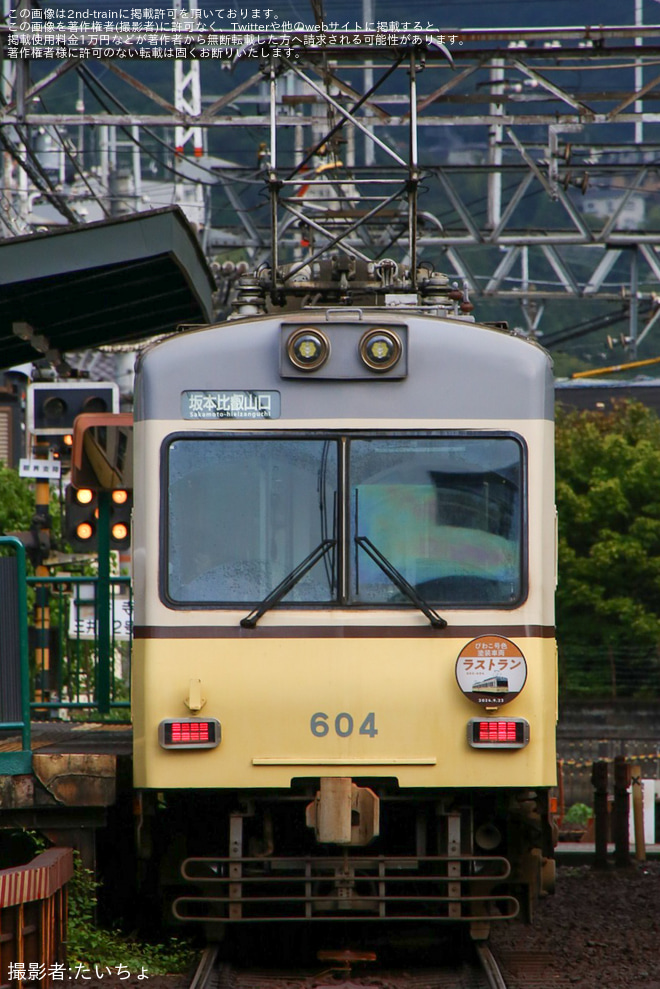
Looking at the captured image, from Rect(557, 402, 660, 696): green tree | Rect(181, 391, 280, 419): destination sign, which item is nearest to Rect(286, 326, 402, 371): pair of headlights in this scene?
Rect(181, 391, 280, 419): destination sign

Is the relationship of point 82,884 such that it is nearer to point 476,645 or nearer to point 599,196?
point 476,645

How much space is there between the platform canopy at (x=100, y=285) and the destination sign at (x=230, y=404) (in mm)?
2440

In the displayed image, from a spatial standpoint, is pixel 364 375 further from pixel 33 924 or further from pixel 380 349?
pixel 33 924

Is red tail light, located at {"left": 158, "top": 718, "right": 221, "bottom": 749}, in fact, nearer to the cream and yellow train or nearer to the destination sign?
the cream and yellow train

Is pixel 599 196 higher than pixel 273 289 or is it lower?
higher

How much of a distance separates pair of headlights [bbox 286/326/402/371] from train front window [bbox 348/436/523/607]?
0.41 metres

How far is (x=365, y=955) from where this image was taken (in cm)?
721

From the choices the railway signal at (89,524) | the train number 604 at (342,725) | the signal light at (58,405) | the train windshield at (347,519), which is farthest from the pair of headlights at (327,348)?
the signal light at (58,405)

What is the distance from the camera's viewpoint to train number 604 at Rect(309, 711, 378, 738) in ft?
22.6

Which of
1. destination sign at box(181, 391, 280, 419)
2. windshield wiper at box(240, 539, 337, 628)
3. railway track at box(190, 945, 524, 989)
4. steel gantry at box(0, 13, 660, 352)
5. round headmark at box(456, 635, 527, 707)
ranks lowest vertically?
railway track at box(190, 945, 524, 989)

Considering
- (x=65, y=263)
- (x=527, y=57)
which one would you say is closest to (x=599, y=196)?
(x=527, y=57)

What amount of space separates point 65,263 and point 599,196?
55332 mm

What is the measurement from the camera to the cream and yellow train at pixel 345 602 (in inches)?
272

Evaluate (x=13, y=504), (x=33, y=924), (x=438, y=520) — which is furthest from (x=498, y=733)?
(x=13, y=504)
